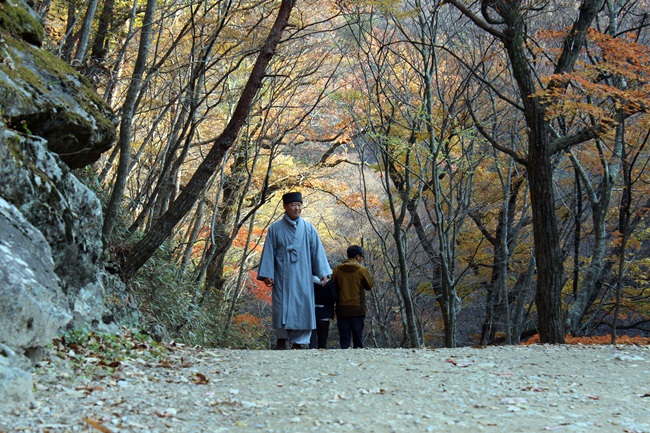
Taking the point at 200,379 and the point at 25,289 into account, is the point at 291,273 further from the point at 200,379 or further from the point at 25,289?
the point at 25,289

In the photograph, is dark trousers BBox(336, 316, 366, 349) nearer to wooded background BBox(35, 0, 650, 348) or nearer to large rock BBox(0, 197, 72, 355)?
wooded background BBox(35, 0, 650, 348)

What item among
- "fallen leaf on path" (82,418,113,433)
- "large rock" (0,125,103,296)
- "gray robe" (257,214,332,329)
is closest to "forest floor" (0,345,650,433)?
"fallen leaf on path" (82,418,113,433)

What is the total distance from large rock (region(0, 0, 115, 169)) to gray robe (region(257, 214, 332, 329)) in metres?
2.15

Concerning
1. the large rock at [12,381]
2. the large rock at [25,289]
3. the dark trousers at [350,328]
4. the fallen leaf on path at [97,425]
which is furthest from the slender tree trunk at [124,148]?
the fallen leaf on path at [97,425]

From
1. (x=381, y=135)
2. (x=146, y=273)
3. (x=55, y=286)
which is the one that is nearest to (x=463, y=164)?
(x=381, y=135)

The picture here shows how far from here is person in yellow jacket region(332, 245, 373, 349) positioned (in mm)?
7836

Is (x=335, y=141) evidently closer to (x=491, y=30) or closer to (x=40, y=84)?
(x=491, y=30)

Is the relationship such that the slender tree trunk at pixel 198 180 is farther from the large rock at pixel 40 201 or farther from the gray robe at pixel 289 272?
the large rock at pixel 40 201

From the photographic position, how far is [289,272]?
709 centimetres

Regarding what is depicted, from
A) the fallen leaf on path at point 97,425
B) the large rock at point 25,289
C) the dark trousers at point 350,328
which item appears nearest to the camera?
the fallen leaf on path at point 97,425

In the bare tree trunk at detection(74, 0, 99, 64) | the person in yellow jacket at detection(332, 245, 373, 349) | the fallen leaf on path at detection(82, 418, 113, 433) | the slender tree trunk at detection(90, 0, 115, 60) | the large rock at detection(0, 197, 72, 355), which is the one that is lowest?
the fallen leaf on path at detection(82, 418, 113, 433)

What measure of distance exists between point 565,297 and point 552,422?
45.8ft

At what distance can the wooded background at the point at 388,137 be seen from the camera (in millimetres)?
7820

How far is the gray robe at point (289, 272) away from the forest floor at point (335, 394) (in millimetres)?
1269
